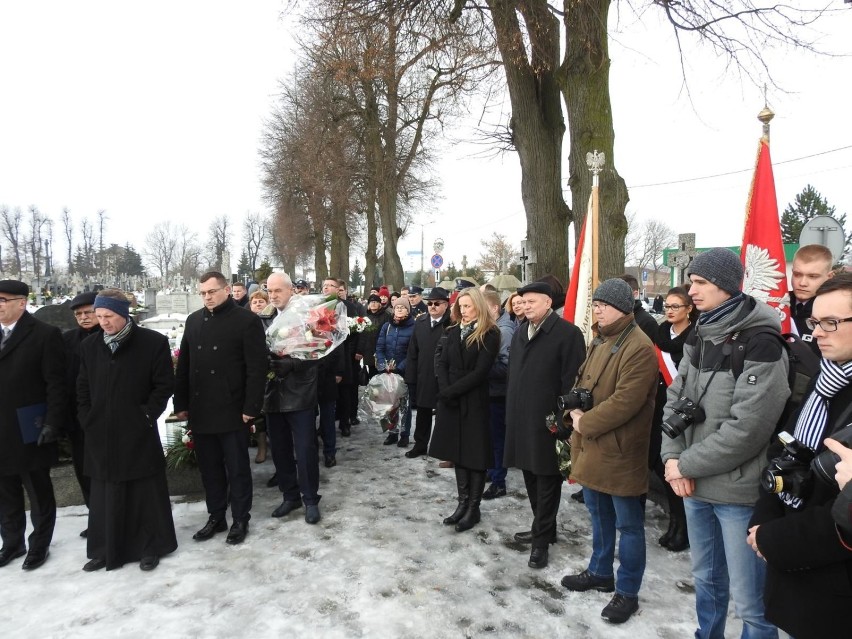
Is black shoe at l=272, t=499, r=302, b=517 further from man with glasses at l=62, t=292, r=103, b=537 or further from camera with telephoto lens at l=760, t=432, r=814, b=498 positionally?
camera with telephoto lens at l=760, t=432, r=814, b=498

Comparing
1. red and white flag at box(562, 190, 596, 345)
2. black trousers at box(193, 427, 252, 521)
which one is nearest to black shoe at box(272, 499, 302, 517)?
black trousers at box(193, 427, 252, 521)

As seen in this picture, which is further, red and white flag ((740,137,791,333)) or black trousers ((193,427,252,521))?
black trousers ((193,427,252,521))

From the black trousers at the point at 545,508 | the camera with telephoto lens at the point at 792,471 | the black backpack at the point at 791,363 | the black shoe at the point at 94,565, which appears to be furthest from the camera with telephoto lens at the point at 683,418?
the black shoe at the point at 94,565

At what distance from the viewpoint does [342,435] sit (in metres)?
7.66

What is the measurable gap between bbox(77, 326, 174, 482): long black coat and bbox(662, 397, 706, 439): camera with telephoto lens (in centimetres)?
343

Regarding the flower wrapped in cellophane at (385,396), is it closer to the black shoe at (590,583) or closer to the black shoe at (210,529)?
the black shoe at (210,529)

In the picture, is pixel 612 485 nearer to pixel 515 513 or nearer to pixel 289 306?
pixel 515 513

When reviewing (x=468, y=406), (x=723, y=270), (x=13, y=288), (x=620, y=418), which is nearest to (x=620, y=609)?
(x=620, y=418)

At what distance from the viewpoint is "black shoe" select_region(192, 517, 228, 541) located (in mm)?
4379

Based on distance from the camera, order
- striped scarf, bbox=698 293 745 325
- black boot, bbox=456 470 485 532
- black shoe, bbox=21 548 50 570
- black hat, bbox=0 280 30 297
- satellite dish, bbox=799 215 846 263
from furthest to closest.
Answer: satellite dish, bbox=799 215 846 263
black boot, bbox=456 470 485 532
black hat, bbox=0 280 30 297
black shoe, bbox=21 548 50 570
striped scarf, bbox=698 293 745 325

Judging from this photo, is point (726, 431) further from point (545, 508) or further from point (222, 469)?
point (222, 469)

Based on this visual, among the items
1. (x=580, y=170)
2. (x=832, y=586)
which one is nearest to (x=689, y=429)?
(x=832, y=586)

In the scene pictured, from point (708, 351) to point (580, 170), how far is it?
5.45 m

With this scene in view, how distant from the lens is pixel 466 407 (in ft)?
14.8
